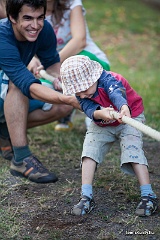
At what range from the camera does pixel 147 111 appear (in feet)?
19.5

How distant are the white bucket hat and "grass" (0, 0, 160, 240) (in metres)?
0.77

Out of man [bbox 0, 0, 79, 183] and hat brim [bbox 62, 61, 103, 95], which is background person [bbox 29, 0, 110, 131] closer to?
man [bbox 0, 0, 79, 183]

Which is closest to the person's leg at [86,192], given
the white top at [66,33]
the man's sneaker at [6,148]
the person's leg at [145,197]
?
the person's leg at [145,197]

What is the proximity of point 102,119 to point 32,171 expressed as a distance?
0.96 m

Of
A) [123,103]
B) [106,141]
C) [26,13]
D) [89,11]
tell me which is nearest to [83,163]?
[106,141]

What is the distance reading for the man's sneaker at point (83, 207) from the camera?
3.22 m

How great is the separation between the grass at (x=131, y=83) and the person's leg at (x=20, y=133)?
0.12 m

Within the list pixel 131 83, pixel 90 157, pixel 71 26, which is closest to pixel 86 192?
pixel 90 157

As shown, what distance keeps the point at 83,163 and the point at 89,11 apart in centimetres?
982

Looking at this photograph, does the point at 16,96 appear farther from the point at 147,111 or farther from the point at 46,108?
the point at 147,111

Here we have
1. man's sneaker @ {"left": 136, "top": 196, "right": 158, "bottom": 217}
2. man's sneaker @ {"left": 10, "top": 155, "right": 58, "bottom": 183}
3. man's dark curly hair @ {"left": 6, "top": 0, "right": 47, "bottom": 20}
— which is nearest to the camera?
man's sneaker @ {"left": 136, "top": 196, "right": 158, "bottom": 217}

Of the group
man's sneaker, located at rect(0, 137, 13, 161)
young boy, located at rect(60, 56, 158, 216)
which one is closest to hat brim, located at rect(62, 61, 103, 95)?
young boy, located at rect(60, 56, 158, 216)

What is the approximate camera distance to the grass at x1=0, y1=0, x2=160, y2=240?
3.46 metres

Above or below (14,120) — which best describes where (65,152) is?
A: below
